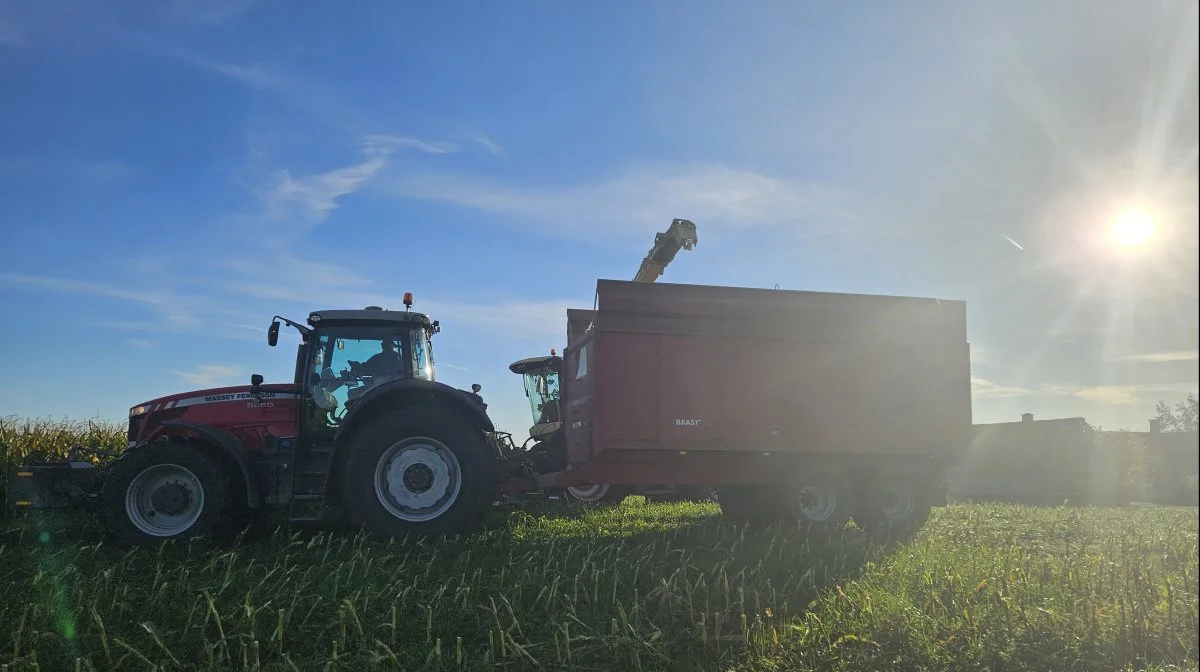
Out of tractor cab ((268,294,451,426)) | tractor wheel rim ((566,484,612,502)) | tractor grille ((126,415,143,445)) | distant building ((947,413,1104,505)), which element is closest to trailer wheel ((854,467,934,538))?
tractor wheel rim ((566,484,612,502))

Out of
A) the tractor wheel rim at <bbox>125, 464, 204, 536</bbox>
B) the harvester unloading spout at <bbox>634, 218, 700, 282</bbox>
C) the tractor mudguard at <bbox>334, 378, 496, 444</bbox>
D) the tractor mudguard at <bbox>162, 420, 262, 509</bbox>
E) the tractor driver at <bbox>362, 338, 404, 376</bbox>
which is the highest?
the harvester unloading spout at <bbox>634, 218, 700, 282</bbox>

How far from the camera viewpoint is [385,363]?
771 cm

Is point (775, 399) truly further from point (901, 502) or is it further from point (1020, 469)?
point (1020, 469)

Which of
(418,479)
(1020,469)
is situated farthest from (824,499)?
(1020,469)

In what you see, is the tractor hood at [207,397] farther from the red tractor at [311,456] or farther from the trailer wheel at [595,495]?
the trailer wheel at [595,495]

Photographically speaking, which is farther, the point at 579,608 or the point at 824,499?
the point at 824,499

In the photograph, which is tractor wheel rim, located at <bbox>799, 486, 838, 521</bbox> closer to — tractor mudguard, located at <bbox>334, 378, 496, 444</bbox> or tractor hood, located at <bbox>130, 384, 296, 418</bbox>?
tractor mudguard, located at <bbox>334, 378, 496, 444</bbox>

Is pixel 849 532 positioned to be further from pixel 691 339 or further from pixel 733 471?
pixel 691 339

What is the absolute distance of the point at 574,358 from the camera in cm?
916

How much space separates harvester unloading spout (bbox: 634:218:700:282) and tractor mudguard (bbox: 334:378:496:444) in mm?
4485

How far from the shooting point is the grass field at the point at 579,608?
162 inches

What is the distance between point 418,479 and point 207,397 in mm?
2316

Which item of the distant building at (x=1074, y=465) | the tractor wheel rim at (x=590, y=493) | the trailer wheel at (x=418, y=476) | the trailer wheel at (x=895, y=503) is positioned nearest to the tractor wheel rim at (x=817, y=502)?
the trailer wheel at (x=895, y=503)

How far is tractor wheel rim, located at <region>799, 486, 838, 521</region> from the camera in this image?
8445 mm
